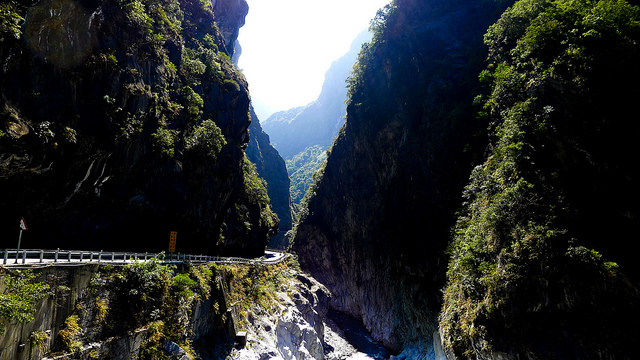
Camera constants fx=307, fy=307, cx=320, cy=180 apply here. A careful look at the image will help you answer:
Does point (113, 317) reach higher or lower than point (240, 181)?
lower

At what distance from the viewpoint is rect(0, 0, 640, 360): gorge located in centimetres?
1353

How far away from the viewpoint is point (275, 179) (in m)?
101

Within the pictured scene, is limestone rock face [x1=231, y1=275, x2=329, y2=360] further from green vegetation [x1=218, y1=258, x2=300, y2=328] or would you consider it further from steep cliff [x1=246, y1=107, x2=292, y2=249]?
steep cliff [x1=246, y1=107, x2=292, y2=249]

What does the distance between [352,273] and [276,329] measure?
27936 mm

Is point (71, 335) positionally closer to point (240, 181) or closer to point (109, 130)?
point (109, 130)

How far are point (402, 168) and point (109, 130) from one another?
106 feet

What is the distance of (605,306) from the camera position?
1331 centimetres

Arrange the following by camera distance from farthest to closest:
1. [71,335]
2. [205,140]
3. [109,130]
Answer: [205,140] → [109,130] → [71,335]

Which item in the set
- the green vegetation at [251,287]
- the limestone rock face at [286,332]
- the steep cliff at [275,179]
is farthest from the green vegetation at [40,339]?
the steep cliff at [275,179]

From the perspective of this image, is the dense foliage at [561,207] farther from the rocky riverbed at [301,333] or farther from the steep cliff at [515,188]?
the rocky riverbed at [301,333]

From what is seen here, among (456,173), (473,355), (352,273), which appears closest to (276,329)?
(473,355)

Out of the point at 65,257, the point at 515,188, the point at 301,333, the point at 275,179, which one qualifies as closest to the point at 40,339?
the point at 65,257

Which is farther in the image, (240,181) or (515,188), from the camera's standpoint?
(240,181)

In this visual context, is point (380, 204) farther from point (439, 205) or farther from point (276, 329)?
point (276, 329)
